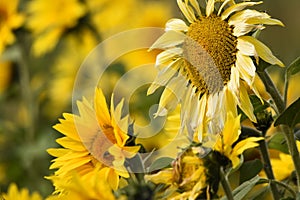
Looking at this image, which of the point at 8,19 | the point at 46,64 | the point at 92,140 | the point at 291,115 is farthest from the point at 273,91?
the point at 46,64

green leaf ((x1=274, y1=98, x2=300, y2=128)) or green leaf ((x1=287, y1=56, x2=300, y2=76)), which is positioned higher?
green leaf ((x1=287, y1=56, x2=300, y2=76))

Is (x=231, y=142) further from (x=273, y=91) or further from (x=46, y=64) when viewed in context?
(x=46, y=64)

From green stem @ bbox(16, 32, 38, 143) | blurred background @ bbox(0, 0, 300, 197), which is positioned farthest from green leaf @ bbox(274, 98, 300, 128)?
green stem @ bbox(16, 32, 38, 143)

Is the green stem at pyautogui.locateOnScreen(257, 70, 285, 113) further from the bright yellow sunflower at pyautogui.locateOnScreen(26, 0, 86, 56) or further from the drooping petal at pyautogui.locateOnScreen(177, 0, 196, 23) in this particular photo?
the bright yellow sunflower at pyautogui.locateOnScreen(26, 0, 86, 56)

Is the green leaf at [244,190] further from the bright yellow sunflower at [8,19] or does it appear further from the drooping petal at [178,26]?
the bright yellow sunflower at [8,19]

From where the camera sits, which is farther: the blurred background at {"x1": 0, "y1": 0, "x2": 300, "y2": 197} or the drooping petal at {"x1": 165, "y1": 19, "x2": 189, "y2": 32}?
the blurred background at {"x1": 0, "y1": 0, "x2": 300, "y2": 197}

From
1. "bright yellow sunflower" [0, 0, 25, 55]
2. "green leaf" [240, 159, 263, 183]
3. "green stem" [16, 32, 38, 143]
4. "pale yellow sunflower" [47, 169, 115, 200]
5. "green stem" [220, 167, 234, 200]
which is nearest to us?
"pale yellow sunflower" [47, 169, 115, 200]

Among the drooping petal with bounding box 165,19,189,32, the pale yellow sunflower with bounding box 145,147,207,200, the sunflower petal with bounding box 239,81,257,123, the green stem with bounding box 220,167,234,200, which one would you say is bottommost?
the green stem with bounding box 220,167,234,200
